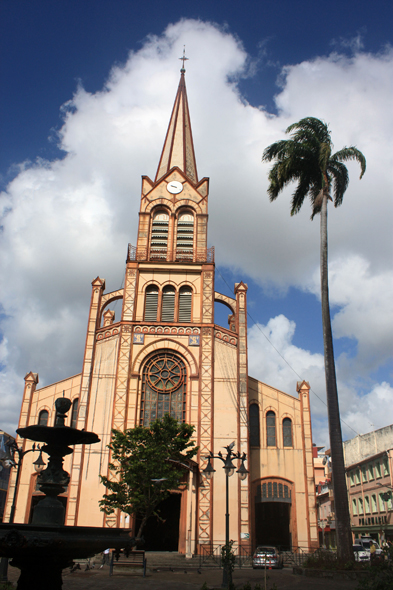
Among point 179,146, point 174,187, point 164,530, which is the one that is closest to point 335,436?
point 164,530

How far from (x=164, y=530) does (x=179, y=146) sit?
29461mm

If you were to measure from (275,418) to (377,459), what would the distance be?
1754 cm

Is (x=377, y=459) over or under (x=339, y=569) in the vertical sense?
over

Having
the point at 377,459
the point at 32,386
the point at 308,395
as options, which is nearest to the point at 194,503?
the point at 308,395

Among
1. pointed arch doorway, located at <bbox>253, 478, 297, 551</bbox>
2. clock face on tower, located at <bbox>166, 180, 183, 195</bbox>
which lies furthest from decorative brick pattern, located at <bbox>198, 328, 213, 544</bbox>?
clock face on tower, located at <bbox>166, 180, 183, 195</bbox>

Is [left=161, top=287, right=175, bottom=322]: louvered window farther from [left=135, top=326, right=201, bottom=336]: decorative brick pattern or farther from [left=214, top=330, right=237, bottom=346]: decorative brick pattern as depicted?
[left=214, top=330, right=237, bottom=346]: decorative brick pattern

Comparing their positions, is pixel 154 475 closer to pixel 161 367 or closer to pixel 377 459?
pixel 161 367

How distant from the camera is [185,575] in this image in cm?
2119

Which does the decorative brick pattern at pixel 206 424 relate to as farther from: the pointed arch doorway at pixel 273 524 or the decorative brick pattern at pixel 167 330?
the pointed arch doorway at pixel 273 524

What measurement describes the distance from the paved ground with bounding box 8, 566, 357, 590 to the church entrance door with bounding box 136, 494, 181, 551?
273 inches

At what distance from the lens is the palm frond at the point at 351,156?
24016 millimetres

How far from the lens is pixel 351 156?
79.1 feet

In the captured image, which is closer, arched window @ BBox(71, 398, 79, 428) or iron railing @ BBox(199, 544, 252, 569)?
iron railing @ BBox(199, 544, 252, 569)

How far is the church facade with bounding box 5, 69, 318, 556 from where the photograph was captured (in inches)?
1072
